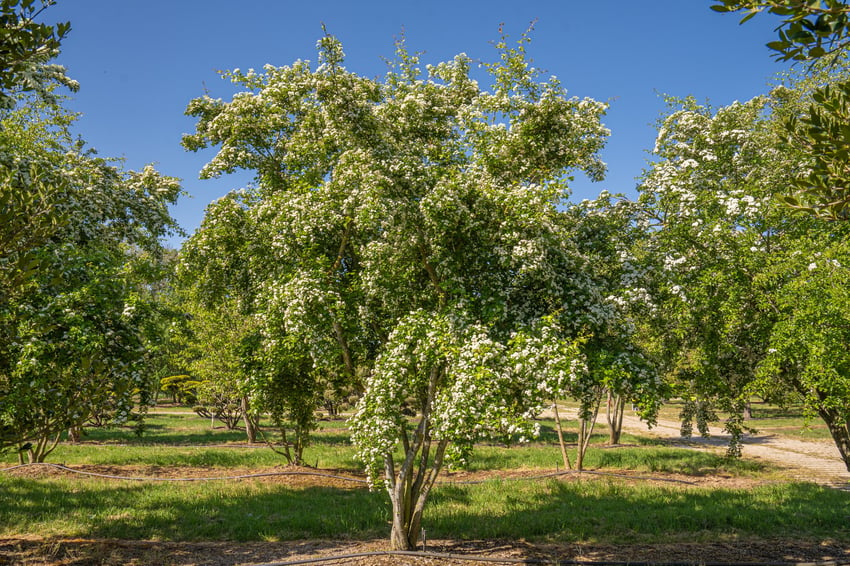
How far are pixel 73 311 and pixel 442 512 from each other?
8.96 m

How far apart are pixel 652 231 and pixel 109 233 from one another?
49.7 ft

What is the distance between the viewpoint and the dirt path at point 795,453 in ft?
61.4

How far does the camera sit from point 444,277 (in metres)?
9.27

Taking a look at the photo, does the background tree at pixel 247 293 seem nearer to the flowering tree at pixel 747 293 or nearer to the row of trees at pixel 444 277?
the row of trees at pixel 444 277

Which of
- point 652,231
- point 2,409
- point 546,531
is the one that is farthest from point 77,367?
point 652,231

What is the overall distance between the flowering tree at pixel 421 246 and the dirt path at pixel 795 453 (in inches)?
388

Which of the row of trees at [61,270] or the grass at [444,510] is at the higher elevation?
the row of trees at [61,270]

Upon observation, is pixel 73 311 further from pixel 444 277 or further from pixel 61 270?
pixel 444 277

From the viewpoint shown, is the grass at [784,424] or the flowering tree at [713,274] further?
→ the grass at [784,424]

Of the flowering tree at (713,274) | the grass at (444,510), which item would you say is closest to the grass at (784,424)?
the grass at (444,510)

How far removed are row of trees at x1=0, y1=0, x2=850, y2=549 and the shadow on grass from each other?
87.3 inches

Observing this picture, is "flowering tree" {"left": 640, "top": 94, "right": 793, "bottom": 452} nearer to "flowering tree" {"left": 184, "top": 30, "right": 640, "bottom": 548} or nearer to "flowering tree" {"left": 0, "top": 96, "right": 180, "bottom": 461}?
"flowering tree" {"left": 184, "top": 30, "right": 640, "bottom": 548}

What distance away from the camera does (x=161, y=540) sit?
33.1 feet

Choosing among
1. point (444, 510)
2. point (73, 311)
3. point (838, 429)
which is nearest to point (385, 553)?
point (444, 510)
